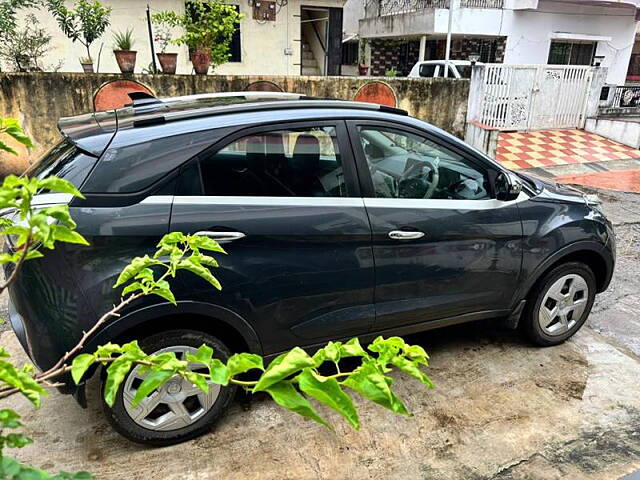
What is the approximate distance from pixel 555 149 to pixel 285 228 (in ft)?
28.9

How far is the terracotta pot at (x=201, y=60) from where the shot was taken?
6.81m

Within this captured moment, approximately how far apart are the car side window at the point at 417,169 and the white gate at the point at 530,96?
7.24 meters

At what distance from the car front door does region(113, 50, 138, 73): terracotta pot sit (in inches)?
193

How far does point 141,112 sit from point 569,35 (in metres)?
17.2

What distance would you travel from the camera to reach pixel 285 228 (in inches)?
97.3

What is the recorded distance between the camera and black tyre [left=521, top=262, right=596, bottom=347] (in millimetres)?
3336

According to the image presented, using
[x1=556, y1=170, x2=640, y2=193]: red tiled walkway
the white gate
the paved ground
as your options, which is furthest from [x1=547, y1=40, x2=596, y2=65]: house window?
[x1=556, y1=170, x2=640, y2=193]: red tiled walkway

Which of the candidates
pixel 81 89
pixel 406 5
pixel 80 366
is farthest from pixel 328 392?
pixel 406 5

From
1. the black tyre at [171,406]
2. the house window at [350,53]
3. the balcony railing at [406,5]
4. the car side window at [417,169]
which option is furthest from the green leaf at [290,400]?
the house window at [350,53]

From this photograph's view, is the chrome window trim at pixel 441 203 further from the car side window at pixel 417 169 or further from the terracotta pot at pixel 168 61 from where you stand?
the terracotta pot at pixel 168 61

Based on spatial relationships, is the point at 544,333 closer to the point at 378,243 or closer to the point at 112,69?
the point at 378,243

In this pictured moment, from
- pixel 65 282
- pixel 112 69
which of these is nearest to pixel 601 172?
pixel 65 282

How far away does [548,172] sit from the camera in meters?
8.59

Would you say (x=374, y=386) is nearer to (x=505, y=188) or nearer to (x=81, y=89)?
(x=505, y=188)
